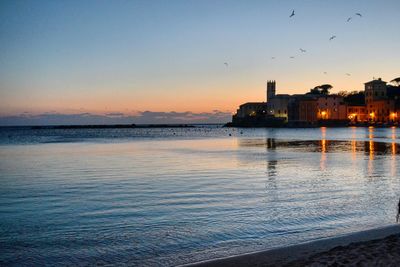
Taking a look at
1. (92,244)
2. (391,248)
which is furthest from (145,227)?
(391,248)

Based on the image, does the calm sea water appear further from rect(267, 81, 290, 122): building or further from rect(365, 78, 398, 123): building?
rect(267, 81, 290, 122): building

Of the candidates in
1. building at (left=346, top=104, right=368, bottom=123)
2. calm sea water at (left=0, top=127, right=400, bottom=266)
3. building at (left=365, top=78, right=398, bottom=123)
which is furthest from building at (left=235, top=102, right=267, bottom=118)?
calm sea water at (left=0, top=127, right=400, bottom=266)

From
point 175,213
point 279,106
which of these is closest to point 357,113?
point 279,106

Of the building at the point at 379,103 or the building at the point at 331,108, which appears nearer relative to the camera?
the building at the point at 379,103

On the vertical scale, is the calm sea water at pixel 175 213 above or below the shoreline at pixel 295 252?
below

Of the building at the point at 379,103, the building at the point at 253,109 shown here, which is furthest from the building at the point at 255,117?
the building at the point at 379,103

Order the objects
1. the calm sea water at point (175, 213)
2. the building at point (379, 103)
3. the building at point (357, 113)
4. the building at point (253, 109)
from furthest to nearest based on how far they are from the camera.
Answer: the building at point (253, 109), the building at point (357, 113), the building at point (379, 103), the calm sea water at point (175, 213)

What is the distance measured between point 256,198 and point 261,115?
6202 inches

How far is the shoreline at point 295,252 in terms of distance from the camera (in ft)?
21.2

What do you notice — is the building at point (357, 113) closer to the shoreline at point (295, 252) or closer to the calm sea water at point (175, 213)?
the calm sea water at point (175, 213)

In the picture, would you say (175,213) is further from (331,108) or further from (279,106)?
(279,106)

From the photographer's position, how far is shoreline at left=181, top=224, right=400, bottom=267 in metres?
6.48

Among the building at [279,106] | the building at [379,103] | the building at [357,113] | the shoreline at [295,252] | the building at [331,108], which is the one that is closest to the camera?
the shoreline at [295,252]

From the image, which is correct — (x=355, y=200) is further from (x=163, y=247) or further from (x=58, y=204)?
(x=58, y=204)
